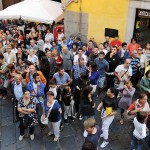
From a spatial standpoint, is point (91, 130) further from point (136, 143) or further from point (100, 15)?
point (100, 15)

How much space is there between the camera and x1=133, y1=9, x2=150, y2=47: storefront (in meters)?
10.2

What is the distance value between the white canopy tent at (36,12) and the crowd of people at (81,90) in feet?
7.49

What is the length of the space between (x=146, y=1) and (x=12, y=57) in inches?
228

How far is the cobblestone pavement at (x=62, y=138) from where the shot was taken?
6164 millimetres

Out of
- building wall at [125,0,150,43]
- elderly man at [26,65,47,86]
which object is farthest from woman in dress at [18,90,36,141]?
building wall at [125,0,150,43]

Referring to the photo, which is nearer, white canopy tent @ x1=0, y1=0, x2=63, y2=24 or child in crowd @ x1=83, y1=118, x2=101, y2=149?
child in crowd @ x1=83, y1=118, x2=101, y2=149

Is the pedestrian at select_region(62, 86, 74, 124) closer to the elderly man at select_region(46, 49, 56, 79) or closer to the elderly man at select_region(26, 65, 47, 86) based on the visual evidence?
the elderly man at select_region(26, 65, 47, 86)

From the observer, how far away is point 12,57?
8.71 metres

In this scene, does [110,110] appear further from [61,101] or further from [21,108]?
[21,108]

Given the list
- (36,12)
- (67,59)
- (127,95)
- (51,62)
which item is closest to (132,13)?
(67,59)

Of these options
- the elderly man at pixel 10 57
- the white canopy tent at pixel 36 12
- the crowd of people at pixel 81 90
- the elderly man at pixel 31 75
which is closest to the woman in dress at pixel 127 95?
the crowd of people at pixel 81 90

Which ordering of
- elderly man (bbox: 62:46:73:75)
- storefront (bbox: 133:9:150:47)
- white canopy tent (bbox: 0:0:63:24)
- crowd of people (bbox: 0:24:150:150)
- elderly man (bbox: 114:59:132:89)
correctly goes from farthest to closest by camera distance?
white canopy tent (bbox: 0:0:63:24), storefront (bbox: 133:9:150:47), elderly man (bbox: 62:46:73:75), elderly man (bbox: 114:59:132:89), crowd of people (bbox: 0:24:150:150)

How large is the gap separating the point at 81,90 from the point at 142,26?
5.89 meters

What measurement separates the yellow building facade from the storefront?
248 mm
